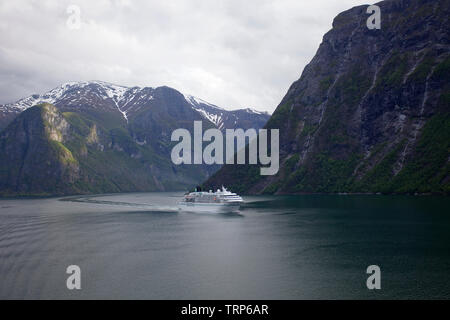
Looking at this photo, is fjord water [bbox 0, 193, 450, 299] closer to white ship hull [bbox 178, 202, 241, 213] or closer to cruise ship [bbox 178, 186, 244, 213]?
white ship hull [bbox 178, 202, 241, 213]

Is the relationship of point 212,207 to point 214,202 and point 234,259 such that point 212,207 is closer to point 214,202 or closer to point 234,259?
point 214,202

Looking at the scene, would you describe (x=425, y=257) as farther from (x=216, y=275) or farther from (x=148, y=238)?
(x=148, y=238)

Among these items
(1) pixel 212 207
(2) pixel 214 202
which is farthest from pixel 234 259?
(2) pixel 214 202

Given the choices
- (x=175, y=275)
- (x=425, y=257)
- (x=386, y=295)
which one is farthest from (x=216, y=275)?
(x=425, y=257)

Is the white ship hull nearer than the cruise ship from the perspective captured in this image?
Yes

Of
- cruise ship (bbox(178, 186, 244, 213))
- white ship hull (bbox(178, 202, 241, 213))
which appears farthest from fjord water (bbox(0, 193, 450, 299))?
cruise ship (bbox(178, 186, 244, 213))

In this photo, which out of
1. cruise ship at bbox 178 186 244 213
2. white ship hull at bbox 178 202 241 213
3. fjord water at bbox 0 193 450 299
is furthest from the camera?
cruise ship at bbox 178 186 244 213
